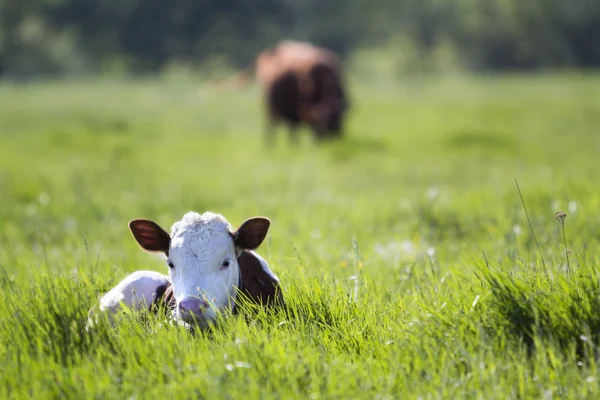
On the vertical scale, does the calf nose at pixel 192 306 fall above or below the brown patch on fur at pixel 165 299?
above

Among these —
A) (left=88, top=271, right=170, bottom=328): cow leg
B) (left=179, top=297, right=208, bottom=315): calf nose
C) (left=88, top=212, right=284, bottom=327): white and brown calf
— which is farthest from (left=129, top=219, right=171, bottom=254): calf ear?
(left=179, top=297, right=208, bottom=315): calf nose

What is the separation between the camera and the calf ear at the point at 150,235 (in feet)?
15.3

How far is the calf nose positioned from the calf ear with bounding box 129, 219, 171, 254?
2.06ft

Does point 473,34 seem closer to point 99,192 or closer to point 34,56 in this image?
point 34,56

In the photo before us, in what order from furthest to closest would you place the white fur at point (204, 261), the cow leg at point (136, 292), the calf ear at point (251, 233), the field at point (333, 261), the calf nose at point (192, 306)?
the calf ear at point (251, 233), the cow leg at point (136, 292), the white fur at point (204, 261), the calf nose at point (192, 306), the field at point (333, 261)

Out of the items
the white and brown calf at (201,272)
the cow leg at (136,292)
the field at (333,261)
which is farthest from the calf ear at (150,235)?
the field at (333,261)

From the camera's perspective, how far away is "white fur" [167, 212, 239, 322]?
4.33m

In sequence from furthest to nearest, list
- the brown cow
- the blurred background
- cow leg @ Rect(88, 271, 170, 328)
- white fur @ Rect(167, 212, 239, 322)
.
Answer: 1. the blurred background
2. the brown cow
3. cow leg @ Rect(88, 271, 170, 328)
4. white fur @ Rect(167, 212, 239, 322)

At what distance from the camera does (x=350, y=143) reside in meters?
19.2

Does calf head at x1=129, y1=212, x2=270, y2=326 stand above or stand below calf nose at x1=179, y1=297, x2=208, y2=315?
above

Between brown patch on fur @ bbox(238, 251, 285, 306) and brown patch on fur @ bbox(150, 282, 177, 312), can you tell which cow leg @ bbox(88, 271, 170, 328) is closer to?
brown patch on fur @ bbox(150, 282, 177, 312)

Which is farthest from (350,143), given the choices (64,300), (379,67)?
(379,67)

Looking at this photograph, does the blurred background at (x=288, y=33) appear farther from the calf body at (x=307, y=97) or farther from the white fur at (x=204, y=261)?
the white fur at (x=204, y=261)

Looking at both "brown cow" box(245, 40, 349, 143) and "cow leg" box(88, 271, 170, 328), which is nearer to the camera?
"cow leg" box(88, 271, 170, 328)
